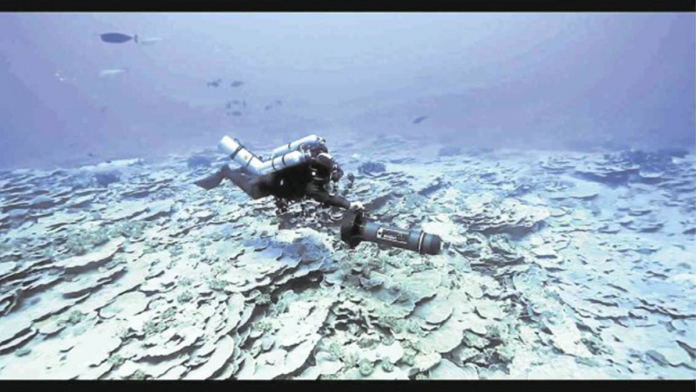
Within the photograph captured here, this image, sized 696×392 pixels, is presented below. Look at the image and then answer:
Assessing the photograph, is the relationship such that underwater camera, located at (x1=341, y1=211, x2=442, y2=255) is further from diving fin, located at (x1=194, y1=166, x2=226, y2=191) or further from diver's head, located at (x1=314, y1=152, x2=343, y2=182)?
diving fin, located at (x1=194, y1=166, x2=226, y2=191)

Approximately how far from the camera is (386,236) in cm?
552

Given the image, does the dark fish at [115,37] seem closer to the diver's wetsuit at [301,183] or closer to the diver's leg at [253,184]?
the diver's leg at [253,184]

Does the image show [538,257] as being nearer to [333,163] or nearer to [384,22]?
[333,163]

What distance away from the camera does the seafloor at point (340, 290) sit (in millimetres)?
4578

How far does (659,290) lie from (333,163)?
652 cm

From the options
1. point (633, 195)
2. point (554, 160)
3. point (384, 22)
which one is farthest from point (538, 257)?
point (384, 22)

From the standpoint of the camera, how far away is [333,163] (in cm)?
602

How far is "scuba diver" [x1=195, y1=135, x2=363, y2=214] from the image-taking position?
6.01 metres

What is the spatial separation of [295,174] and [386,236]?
2151mm

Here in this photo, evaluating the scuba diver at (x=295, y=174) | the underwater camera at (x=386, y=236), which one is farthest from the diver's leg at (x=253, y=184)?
the underwater camera at (x=386, y=236)

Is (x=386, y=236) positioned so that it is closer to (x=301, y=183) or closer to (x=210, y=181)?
(x=301, y=183)

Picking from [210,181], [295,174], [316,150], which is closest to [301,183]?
[295,174]

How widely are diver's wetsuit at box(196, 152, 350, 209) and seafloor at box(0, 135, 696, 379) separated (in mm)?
1091

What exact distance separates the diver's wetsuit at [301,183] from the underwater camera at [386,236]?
0.62m
